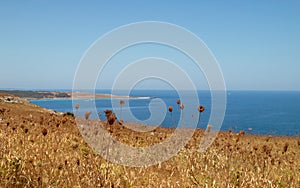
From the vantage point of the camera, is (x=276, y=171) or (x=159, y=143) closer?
(x=276, y=171)

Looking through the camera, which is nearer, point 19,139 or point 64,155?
point 64,155

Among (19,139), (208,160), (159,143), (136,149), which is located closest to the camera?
(208,160)

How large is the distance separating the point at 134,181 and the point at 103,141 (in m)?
3.11

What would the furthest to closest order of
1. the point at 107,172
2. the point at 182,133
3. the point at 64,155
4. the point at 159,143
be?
1. the point at 182,133
2. the point at 159,143
3. the point at 64,155
4. the point at 107,172

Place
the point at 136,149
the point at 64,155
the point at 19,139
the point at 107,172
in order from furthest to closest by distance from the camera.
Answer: the point at 136,149 → the point at 19,139 → the point at 64,155 → the point at 107,172

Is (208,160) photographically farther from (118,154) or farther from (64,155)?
(64,155)

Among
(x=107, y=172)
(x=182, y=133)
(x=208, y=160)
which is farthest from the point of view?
(x=182, y=133)

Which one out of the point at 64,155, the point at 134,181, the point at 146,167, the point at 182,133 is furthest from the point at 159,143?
the point at 134,181

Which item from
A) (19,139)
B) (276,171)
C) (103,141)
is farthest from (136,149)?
(276,171)

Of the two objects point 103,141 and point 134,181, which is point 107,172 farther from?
point 103,141

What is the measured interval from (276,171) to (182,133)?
4481 millimetres

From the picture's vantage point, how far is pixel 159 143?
867 cm

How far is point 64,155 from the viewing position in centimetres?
593

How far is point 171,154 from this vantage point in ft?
24.2
